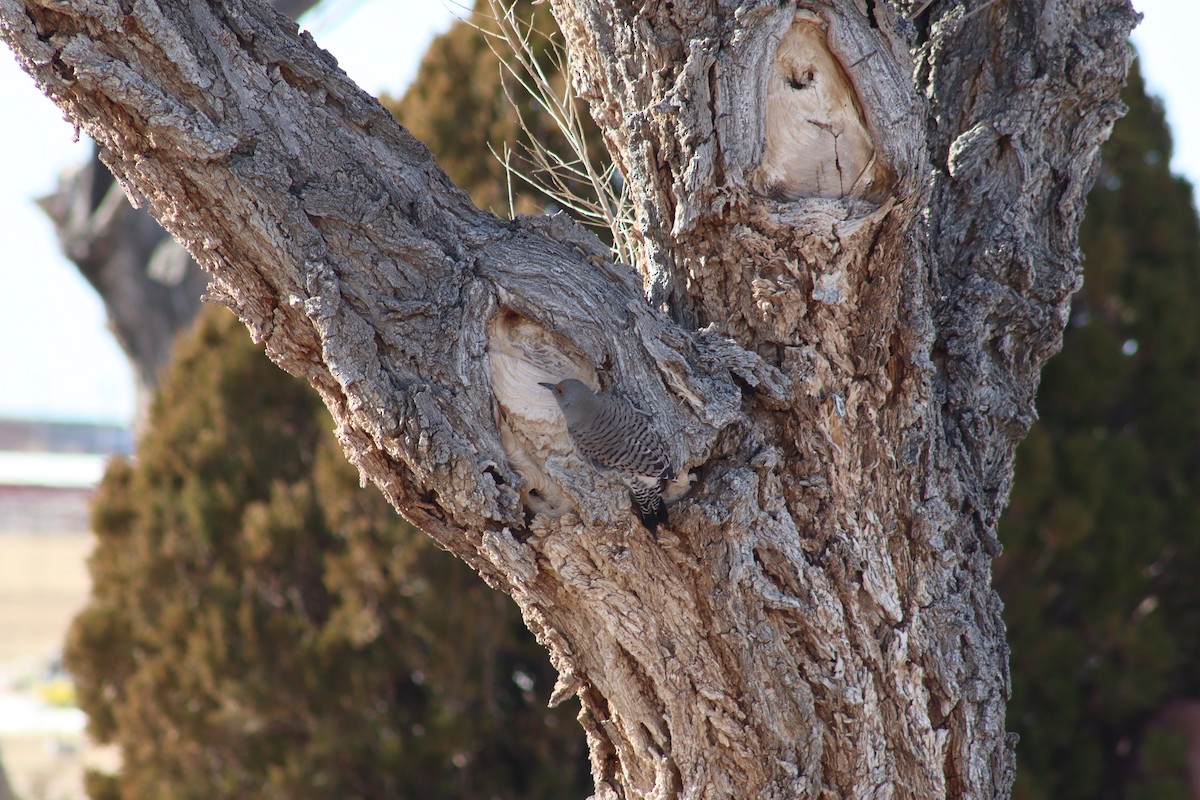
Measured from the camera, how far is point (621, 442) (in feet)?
6.70

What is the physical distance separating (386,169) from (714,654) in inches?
45.5

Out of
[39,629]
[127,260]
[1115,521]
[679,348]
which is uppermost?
Result: [1115,521]

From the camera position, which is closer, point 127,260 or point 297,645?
point 297,645

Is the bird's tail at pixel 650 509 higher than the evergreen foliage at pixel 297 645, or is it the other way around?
the bird's tail at pixel 650 509

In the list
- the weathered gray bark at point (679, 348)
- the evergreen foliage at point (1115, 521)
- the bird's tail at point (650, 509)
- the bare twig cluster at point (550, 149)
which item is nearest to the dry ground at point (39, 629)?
the bare twig cluster at point (550, 149)

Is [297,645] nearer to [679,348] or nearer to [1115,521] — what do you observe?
[679,348]

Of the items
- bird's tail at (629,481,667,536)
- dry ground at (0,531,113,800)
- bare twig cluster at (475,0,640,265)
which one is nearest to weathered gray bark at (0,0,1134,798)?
bird's tail at (629,481,667,536)

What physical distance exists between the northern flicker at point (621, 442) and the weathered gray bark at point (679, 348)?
4cm

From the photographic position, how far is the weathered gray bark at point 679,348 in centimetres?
184

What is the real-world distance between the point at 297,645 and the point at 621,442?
277cm

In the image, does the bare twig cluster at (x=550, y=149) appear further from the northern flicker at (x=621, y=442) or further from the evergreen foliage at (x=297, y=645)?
the evergreen foliage at (x=297, y=645)

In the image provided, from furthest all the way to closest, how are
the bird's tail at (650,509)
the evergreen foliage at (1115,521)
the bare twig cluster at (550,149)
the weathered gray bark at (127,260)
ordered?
the weathered gray bark at (127,260)
the evergreen foliage at (1115,521)
the bare twig cluster at (550,149)
the bird's tail at (650,509)

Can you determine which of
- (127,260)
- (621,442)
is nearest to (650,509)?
(621,442)

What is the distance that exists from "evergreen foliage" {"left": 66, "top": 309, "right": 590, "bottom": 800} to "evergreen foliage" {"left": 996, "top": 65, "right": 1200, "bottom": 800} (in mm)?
2141
